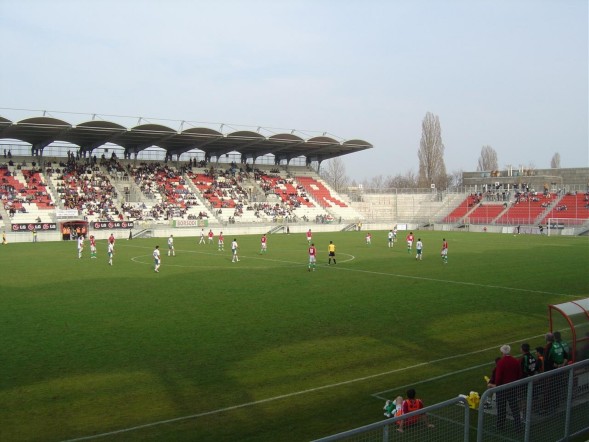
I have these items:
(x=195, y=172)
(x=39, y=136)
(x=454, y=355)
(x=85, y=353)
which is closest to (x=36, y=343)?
(x=85, y=353)

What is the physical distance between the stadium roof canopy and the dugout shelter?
56847mm

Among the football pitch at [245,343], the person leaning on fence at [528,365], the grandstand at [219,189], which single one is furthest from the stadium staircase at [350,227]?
the person leaning on fence at [528,365]

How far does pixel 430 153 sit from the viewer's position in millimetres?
103000

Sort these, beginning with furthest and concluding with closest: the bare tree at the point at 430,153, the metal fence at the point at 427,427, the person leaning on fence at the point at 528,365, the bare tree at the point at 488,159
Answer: the bare tree at the point at 488,159, the bare tree at the point at 430,153, the person leaning on fence at the point at 528,365, the metal fence at the point at 427,427

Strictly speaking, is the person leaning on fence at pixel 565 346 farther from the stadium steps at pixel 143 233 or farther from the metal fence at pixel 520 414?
the stadium steps at pixel 143 233

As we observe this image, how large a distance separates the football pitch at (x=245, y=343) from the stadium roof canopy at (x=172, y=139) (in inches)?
1357

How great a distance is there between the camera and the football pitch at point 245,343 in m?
9.42

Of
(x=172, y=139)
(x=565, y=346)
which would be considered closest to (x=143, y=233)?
(x=172, y=139)

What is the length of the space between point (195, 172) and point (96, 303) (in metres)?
59.1

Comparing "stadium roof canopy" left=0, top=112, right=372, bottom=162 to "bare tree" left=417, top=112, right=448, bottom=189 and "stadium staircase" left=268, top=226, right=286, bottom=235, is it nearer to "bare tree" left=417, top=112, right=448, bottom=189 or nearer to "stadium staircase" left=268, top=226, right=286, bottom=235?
"stadium staircase" left=268, top=226, right=286, bottom=235

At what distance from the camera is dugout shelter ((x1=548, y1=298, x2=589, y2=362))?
998 centimetres

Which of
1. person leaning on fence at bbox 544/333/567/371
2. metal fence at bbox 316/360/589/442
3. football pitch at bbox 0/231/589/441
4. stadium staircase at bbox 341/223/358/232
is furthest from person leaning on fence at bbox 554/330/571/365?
stadium staircase at bbox 341/223/358/232

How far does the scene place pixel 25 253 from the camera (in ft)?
132

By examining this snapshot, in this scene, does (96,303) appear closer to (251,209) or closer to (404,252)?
(404,252)
